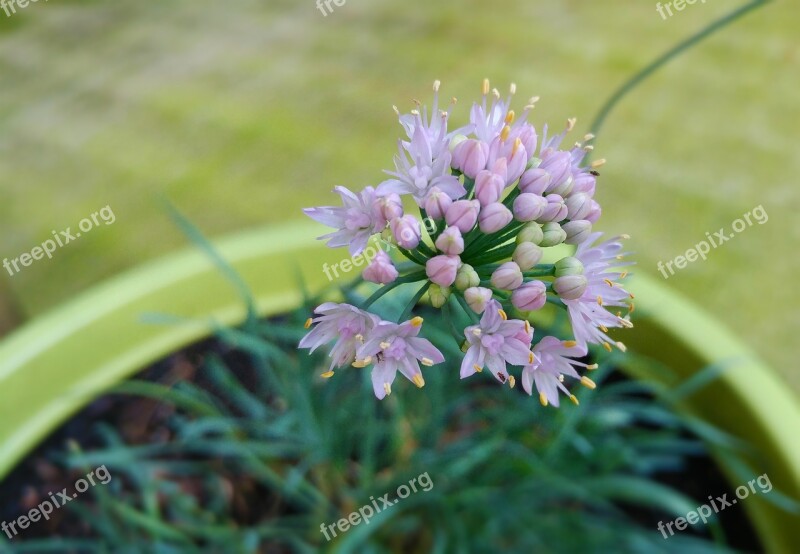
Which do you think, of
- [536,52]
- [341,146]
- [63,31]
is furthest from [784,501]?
[63,31]

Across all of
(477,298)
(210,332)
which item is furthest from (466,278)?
(210,332)

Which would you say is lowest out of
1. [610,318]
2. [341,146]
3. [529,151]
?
[610,318]

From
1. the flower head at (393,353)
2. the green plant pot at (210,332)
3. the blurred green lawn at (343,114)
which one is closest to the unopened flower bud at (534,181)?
the flower head at (393,353)

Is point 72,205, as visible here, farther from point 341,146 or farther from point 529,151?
point 529,151

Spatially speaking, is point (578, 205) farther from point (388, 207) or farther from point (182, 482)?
point (182, 482)

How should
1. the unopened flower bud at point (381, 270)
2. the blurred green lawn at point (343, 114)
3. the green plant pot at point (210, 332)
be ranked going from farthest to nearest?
the blurred green lawn at point (343, 114) < the green plant pot at point (210, 332) < the unopened flower bud at point (381, 270)

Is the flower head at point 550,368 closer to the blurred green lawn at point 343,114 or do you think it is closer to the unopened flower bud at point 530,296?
the unopened flower bud at point 530,296
